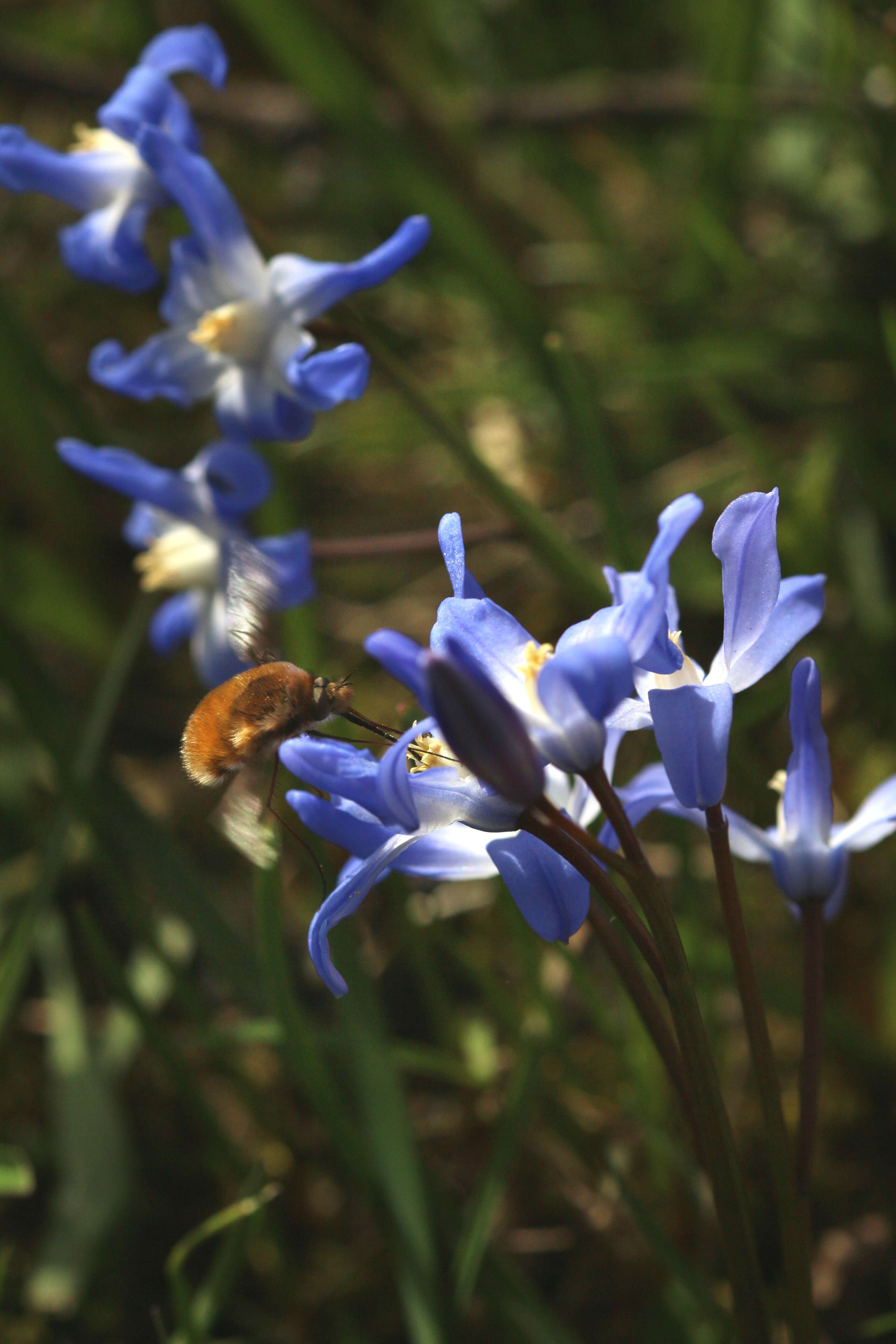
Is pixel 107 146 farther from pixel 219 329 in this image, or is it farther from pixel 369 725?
pixel 369 725

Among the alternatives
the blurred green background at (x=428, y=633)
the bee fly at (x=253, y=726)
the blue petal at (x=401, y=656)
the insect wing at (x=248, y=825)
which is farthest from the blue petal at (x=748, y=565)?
the blurred green background at (x=428, y=633)

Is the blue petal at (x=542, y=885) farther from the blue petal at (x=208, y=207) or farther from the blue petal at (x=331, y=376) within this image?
the blue petal at (x=208, y=207)

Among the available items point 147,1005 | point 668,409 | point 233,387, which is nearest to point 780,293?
point 668,409

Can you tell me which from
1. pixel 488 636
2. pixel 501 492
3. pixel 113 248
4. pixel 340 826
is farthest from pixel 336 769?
pixel 113 248

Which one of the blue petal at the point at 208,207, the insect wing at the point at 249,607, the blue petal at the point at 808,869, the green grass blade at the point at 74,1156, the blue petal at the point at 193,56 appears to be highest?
the blue petal at the point at 193,56

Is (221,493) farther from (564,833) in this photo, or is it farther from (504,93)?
(504,93)

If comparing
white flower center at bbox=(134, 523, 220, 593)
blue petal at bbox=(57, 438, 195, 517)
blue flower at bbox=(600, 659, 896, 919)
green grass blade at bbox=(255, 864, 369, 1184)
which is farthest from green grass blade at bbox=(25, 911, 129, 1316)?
blue flower at bbox=(600, 659, 896, 919)

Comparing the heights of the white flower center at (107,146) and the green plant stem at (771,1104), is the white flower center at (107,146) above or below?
above
